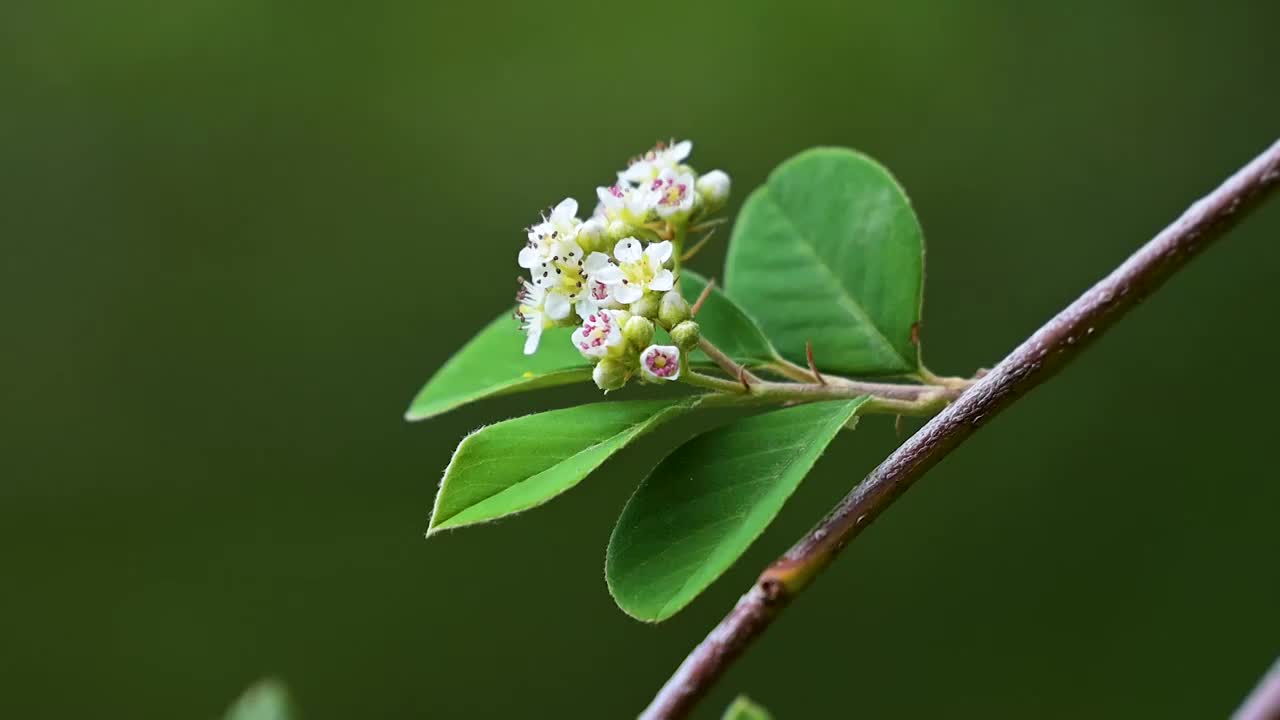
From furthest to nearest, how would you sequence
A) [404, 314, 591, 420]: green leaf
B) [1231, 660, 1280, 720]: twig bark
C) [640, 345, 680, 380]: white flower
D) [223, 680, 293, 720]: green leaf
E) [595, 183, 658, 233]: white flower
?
[223, 680, 293, 720]: green leaf, [404, 314, 591, 420]: green leaf, [595, 183, 658, 233]: white flower, [640, 345, 680, 380]: white flower, [1231, 660, 1280, 720]: twig bark

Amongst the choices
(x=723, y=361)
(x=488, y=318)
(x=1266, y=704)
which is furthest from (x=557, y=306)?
(x=488, y=318)

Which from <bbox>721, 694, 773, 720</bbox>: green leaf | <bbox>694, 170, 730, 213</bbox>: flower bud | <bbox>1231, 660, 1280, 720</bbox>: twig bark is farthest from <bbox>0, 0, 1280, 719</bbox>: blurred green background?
<bbox>1231, 660, 1280, 720</bbox>: twig bark

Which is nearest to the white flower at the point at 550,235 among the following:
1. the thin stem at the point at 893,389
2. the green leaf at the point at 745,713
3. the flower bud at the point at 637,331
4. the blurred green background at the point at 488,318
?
the flower bud at the point at 637,331

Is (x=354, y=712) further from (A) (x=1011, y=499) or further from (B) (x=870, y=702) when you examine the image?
(A) (x=1011, y=499)

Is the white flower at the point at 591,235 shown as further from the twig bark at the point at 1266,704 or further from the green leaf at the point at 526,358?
the twig bark at the point at 1266,704

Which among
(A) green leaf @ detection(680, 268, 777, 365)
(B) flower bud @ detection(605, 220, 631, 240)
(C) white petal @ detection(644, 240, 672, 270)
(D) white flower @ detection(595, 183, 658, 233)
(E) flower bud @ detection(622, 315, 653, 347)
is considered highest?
(D) white flower @ detection(595, 183, 658, 233)

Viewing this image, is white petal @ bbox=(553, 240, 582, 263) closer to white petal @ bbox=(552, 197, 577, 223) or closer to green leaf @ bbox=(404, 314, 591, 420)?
white petal @ bbox=(552, 197, 577, 223)

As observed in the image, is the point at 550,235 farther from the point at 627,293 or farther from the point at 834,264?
the point at 834,264
